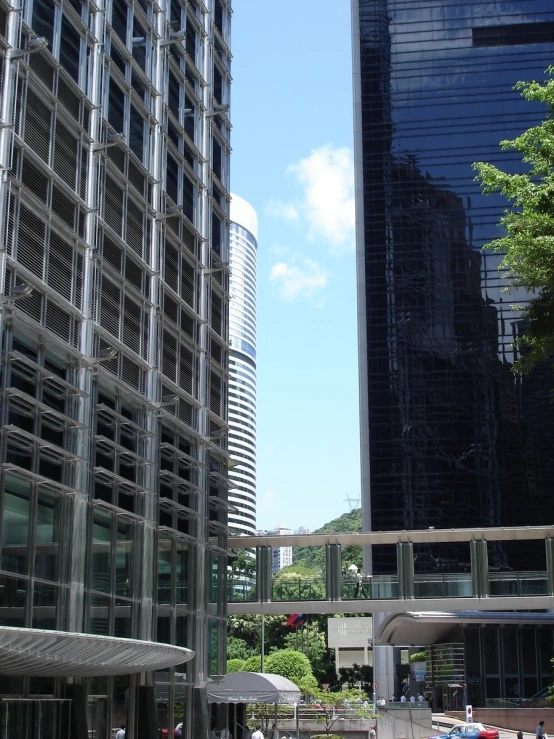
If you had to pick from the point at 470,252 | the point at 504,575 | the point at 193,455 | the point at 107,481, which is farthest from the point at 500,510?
the point at 107,481

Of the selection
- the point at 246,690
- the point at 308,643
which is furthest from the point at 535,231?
the point at 308,643

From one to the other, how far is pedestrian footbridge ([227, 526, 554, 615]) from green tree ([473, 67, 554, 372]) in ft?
62.7

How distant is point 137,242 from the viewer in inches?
1240

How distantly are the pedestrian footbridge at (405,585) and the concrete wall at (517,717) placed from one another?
22.4 meters

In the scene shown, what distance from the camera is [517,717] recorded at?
63.4 metres

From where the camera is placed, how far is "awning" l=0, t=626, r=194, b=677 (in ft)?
58.3

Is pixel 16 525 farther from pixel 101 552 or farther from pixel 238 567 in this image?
pixel 238 567

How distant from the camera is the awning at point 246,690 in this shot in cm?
3766

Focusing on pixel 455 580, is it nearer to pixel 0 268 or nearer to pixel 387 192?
pixel 0 268

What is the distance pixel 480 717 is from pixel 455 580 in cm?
2499

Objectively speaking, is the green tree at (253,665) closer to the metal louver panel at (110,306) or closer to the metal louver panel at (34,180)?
the metal louver panel at (110,306)

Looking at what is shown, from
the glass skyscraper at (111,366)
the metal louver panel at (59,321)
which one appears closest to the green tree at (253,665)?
the glass skyscraper at (111,366)

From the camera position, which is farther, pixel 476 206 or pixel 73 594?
pixel 476 206

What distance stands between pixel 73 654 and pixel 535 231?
1273 cm
